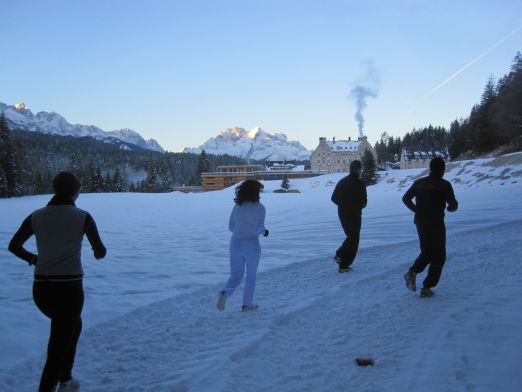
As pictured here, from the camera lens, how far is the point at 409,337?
4.08 metres

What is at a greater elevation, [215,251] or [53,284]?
[53,284]

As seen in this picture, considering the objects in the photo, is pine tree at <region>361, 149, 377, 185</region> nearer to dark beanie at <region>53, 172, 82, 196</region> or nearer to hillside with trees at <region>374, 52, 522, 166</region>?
hillside with trees at <region>374, 52, 522, 166</region>

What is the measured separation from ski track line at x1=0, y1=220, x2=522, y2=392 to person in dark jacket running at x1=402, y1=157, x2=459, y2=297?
0.41m

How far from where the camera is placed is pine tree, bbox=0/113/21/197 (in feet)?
143

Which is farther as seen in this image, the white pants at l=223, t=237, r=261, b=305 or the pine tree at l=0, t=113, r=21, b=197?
the pine tree at l=0, t=113, r=21, b=197

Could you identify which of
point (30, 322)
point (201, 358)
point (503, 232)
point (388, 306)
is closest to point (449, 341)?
point (388, 306)

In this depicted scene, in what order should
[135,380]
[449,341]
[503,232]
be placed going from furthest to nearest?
1. [503,232]
2. [449,341]
3. [135,380]

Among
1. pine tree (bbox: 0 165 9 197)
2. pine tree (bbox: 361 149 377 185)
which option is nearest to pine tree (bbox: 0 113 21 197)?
pine tree (bbox: 0 165 9 197)

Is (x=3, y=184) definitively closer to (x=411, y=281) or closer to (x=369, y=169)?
(x=369, y=169)

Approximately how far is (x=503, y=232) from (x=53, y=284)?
10350 mm

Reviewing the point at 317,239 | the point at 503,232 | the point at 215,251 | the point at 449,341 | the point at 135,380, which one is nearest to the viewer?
Result: the point at 135,380

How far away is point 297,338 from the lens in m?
4.25

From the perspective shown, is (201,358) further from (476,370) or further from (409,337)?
(476,370)

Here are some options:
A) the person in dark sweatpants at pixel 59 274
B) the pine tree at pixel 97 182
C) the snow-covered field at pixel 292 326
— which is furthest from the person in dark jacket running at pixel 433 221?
the pine tree at pixel 97 182
